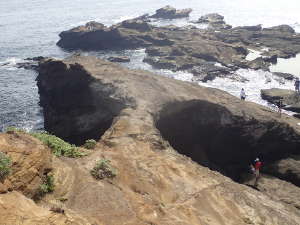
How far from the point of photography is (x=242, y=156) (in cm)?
4475

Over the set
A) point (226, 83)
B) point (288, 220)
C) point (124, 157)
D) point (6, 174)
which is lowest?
point (226, 83)

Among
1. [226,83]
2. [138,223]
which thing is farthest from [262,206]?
[226,83]

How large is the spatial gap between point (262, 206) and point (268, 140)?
66.8 ft

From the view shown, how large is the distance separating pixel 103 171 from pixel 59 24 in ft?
410

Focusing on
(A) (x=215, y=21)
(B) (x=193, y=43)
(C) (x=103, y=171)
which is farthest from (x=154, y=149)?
(A) (x=215, y=21)

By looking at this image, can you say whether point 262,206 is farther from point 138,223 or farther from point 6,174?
point 6,174

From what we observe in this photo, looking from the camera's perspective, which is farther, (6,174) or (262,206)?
(262,206)

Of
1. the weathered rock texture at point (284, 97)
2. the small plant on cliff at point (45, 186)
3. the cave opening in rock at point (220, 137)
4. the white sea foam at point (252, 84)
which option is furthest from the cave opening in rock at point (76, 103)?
the weathered rock texture at point (284, 97)

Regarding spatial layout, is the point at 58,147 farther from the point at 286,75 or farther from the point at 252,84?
the point at 286,75

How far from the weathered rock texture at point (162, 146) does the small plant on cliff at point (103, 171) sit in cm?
36

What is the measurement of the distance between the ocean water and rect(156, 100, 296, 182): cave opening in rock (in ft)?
75.3

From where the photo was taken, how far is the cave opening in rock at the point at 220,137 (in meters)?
44.1

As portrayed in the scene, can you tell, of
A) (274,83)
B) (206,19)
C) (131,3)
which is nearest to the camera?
(274,83)

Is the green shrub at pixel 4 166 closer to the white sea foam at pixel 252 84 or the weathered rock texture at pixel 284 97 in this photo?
the weathered rock texture at pixel 284 97
